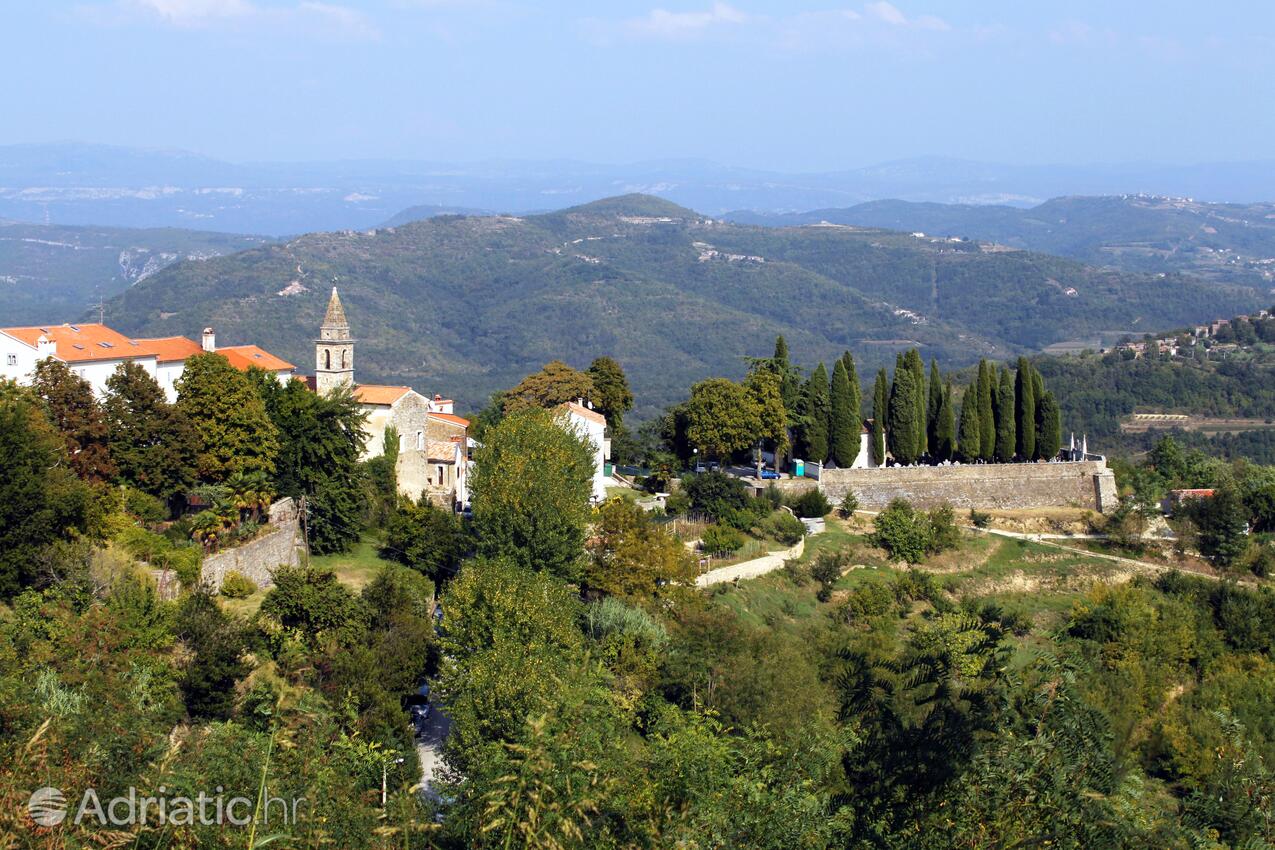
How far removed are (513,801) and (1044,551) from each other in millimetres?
29811

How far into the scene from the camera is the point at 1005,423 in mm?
39312

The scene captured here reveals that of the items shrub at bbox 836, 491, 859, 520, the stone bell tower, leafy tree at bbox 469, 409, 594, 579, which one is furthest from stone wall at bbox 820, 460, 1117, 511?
the stone bell tower

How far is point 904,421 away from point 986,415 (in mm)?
2966

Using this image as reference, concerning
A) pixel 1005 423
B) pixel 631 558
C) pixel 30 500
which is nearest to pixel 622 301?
pixel 1005 423

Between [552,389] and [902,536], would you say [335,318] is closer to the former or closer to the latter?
[552,389]

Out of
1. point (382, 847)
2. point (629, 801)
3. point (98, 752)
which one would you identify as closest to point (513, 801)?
point (382, 847)

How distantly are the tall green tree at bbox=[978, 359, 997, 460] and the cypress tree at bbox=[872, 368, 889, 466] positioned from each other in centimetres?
313

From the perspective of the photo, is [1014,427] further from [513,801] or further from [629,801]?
[513,801]

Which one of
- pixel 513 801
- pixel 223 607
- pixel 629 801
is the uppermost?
pixel 513 801

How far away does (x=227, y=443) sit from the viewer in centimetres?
2645

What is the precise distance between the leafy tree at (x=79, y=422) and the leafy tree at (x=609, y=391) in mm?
17107

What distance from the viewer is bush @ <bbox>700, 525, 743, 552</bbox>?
31.0m

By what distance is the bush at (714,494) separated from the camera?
32.7m

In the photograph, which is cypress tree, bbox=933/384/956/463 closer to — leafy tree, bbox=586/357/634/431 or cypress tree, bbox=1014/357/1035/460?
cypress tree, bbox=1014/357/1035/460
